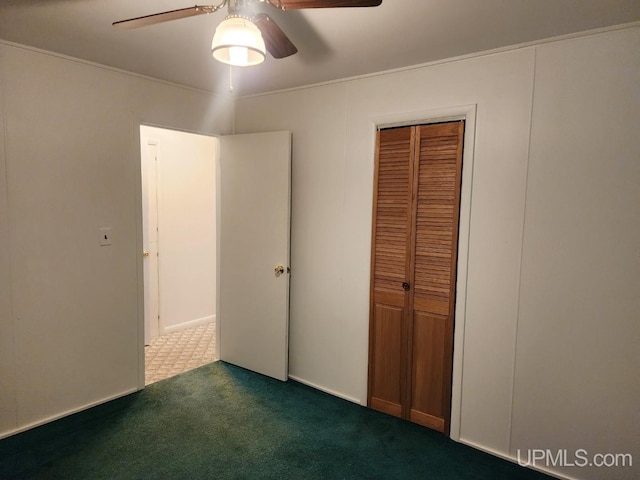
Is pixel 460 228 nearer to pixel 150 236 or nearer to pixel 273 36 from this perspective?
pixel 273 36

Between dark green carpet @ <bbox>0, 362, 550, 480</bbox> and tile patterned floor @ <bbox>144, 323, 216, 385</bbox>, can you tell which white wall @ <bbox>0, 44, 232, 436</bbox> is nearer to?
dark green carpet @ <bbox>0, 362, 550, 480</bbox>

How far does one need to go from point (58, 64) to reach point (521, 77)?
111 inches

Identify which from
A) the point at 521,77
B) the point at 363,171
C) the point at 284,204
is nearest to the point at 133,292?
the point at 284,204

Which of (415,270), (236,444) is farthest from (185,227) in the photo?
(415,270)

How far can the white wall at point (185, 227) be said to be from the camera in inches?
166

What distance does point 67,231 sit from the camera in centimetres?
262

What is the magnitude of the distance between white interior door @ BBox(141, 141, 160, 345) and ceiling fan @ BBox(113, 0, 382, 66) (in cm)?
262

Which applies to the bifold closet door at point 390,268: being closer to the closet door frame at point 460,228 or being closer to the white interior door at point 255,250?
the closet door frame at point 460,228

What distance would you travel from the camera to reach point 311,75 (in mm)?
2822

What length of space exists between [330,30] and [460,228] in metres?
1.35

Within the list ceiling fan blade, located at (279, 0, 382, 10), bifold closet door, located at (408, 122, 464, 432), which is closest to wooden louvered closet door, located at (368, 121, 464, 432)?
bifold closet door, located at (408, 122, 464, 432)

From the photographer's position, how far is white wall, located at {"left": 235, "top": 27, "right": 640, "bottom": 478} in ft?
6.46

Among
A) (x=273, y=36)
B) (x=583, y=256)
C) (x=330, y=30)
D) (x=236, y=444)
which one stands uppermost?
(x=330, y=30)

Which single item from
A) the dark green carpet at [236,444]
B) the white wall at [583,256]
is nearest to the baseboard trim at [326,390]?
the dark green carpet at [236,444]
